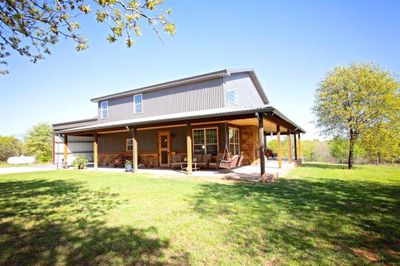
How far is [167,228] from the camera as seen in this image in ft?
13.4

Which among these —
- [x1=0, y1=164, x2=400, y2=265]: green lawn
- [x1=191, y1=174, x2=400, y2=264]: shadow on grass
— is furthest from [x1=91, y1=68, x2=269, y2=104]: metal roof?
[x1=0, y1=164, x2=400, y2=265]: green lawn

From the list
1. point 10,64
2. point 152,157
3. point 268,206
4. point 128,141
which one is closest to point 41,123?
point 128,141

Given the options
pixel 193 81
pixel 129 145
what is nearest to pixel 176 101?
pixel 193 81

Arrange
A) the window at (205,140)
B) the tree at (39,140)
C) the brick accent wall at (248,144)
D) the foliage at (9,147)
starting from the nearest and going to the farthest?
the window at (205,140)
the brick accent wall at (248,144)
the foliage at (9,147)
the tree at (39,140)

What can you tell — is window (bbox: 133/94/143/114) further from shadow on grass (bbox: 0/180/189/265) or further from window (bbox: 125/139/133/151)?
shadow on grass (bbox: 0/180/189/265)

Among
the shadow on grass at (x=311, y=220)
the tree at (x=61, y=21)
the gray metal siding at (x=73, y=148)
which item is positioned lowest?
the shadow on grass at (x=311, y=220)

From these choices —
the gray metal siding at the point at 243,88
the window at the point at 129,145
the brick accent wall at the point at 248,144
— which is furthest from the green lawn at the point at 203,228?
the window at the point at 129,145

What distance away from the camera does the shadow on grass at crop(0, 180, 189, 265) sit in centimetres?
302

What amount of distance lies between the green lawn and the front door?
858cm

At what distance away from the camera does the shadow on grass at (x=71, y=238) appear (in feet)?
9.90

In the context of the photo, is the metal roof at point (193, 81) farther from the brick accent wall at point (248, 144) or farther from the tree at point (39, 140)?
the tree at point (39, 140)

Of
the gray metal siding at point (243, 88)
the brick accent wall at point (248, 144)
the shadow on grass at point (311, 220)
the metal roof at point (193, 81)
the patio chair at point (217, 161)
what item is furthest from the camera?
the brick accent wall at point (248, 144)

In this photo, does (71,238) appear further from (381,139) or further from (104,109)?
(381,139)

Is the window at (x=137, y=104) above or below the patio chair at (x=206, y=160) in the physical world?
above
